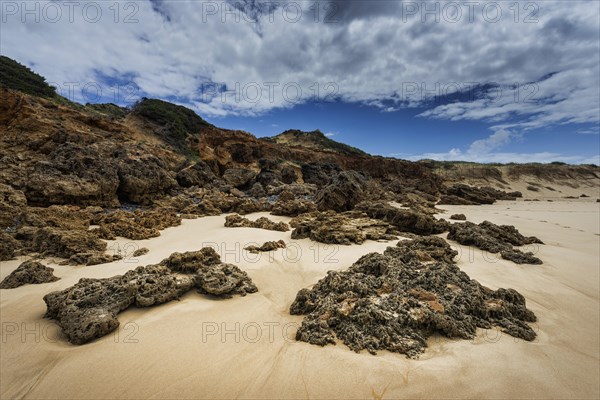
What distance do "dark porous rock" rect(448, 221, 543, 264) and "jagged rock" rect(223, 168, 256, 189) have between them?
16348 millimetres

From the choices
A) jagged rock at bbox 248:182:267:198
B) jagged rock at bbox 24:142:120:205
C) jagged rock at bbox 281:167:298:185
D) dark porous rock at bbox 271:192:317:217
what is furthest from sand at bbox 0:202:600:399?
jagged rock at bbox 281:167:298:185

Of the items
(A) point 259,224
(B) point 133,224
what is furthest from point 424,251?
(B) point 133,224

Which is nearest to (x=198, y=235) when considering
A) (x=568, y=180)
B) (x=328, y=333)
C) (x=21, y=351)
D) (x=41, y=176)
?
(x=21, y=351)

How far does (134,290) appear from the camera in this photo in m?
3.85

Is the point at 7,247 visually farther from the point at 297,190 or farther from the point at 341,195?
the point at 297,190

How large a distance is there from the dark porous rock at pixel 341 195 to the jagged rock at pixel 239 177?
9731mm

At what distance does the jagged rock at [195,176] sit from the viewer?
1858 cm

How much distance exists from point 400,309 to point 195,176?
59.3 ft

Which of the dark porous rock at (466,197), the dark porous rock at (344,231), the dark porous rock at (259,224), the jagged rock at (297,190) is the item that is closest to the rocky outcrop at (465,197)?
the dark porous rock at (466,197)

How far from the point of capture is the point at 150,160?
15.2 meters

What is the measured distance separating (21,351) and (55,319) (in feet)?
1.89

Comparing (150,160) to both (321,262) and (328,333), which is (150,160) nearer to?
(321,262)

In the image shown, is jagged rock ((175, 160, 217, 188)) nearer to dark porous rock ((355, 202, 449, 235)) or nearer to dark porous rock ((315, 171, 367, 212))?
dark porous rock ((315, 171, 367, 212))

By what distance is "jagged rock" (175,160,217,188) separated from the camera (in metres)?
18.6
